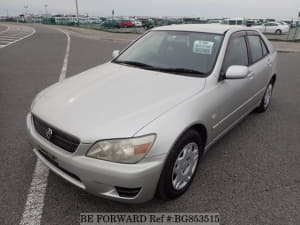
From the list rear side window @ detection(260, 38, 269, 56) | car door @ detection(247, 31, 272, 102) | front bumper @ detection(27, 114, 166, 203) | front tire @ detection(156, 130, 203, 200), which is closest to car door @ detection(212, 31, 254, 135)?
car door @ detection(247, 31, 272, 102)

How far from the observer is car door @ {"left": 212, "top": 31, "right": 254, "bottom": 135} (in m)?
2.77

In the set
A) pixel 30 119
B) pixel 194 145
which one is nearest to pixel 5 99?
pixel 30 119

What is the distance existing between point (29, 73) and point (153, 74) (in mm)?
5876

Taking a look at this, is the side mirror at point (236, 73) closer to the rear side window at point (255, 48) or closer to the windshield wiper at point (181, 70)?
the windshield wiper at point (181, 70)

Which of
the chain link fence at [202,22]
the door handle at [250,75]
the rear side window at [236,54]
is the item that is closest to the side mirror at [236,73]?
the rear side window at [236,54]

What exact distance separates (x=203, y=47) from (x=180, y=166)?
148 centimetres

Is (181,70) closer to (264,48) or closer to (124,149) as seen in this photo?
(124,149)

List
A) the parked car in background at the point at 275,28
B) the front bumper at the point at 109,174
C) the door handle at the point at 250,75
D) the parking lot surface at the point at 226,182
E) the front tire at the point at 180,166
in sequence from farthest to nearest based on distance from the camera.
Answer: the parked car in background at the point at 275,28
the door handle at the point at 250,75
the parking lot surface at the point at 226,182
the front tire at the point at 180,166
the front bumper at the point at 109,174

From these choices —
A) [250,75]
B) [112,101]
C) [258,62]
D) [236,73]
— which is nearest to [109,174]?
[112,101]

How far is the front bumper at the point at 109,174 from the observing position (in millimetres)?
1896

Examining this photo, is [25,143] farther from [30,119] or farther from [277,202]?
[277,202]

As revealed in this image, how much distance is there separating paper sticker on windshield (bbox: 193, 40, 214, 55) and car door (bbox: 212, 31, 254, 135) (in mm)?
205

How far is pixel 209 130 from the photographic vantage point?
261cm

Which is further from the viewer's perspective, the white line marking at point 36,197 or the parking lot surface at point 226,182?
the parking lot surface at point 226,182
